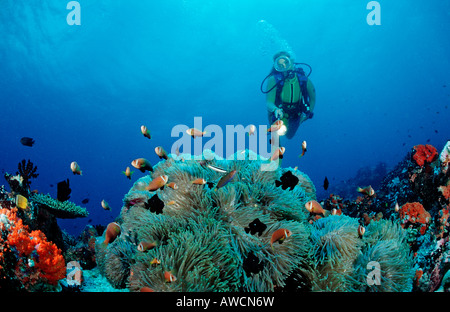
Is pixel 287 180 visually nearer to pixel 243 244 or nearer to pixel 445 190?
pixel 243 244

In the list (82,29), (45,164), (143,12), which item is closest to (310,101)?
(143,12)

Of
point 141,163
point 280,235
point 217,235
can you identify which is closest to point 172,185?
point 217,235

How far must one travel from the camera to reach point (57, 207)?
17.3ft

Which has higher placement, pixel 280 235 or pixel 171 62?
pixel 171 62

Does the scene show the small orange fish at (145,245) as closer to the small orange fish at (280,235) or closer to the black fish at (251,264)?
the black fish at (251,264)

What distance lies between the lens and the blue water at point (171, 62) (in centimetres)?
2686

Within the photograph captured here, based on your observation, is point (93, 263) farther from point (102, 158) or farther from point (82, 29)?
point (102, 158)

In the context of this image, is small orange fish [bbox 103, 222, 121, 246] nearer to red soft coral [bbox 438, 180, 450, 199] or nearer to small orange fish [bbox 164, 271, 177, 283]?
small orange fish [bbox 164, 271, 177, 283]

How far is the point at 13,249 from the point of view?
318 centimetres

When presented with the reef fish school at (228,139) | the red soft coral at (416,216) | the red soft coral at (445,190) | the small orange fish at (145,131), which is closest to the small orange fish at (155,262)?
the reef fish school at (228,139)
